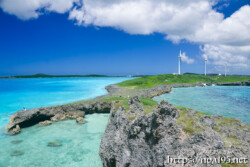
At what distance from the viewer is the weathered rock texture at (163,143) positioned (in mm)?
7750

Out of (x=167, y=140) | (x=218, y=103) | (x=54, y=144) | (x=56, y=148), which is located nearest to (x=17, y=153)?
(x=54, y=144)

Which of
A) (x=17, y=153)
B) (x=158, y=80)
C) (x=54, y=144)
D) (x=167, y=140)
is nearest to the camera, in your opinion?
(x=167, y=140)

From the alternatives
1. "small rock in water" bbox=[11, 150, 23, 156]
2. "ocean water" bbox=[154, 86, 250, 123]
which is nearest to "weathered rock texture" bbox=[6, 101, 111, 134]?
"small rock in water" bbox=[11, 150, 23, 156]

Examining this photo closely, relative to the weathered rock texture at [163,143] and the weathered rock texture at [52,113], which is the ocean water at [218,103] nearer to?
the weathered rock texture at [52,113]

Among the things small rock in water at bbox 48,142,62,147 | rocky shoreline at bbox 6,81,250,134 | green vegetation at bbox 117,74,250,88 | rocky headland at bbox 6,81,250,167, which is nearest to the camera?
rocky headland at bbox 6,81,250,167

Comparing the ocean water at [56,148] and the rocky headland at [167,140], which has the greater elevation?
the rocky headland at [167,140]

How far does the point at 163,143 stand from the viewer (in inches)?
364

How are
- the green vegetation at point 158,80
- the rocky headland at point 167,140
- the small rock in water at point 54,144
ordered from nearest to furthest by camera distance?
1. the rocky headland at point 167,140
2. the small rock in water at point 54,144
3. the green vegetation at point 158,80

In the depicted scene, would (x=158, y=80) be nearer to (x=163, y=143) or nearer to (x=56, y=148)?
(x=56, y=148)

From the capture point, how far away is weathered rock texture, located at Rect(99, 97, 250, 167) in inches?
305

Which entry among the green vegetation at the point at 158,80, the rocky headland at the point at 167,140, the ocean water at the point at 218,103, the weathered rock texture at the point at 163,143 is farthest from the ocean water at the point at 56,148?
the green vegetation at the point at 158,80

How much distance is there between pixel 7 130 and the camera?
29156 mm

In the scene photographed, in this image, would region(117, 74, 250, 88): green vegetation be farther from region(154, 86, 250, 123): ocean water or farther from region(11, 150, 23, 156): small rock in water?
region(11, 150, 23, 156): small rock in water

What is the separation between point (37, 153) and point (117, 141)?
44.2 feet
